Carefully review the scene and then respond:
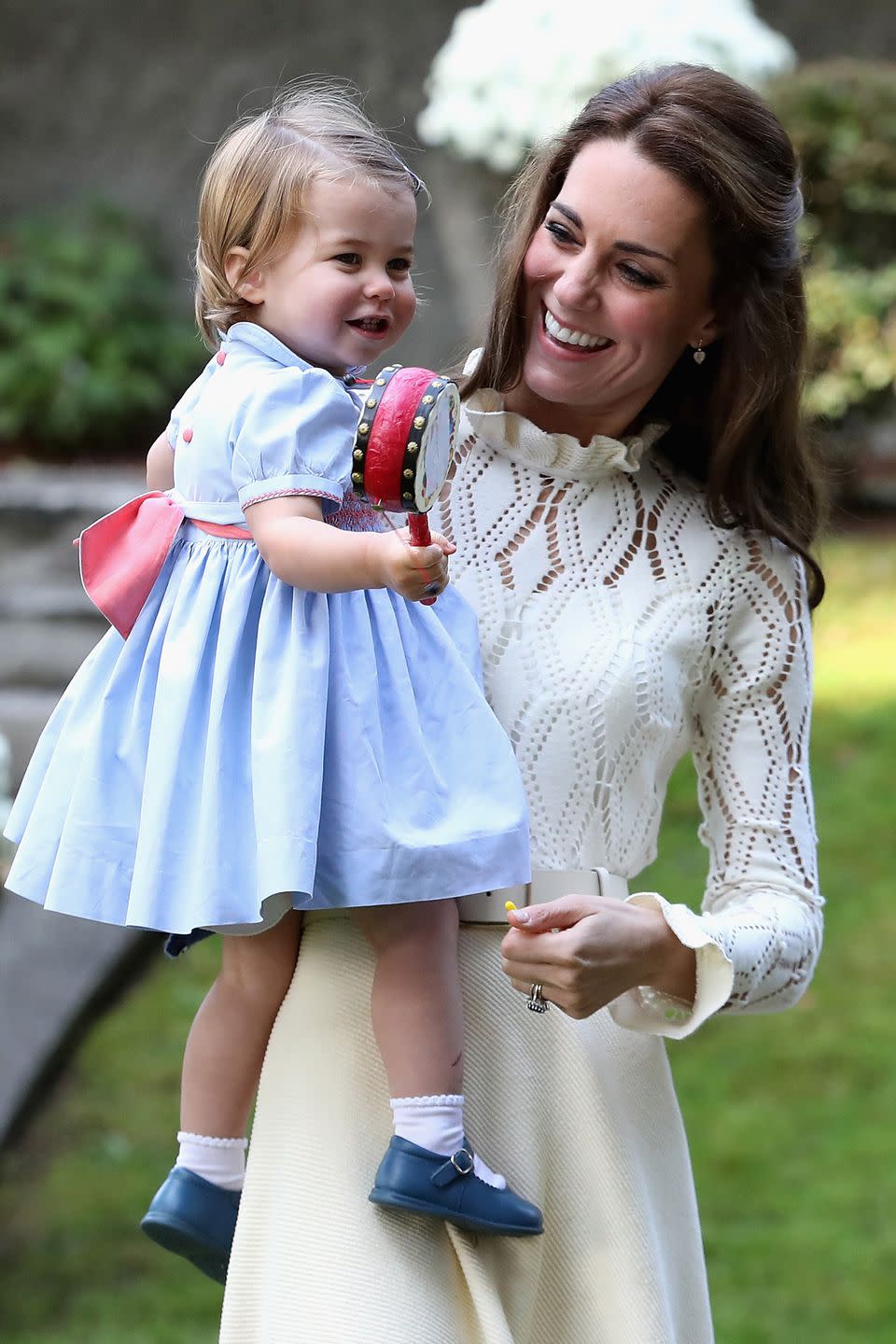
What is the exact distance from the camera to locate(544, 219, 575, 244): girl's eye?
2373 mm

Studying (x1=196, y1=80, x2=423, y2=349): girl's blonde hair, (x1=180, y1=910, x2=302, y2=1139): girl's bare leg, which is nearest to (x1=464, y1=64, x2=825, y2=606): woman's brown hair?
(x1=196, y1=80, x2=423, y2=349): girl's blonde hair

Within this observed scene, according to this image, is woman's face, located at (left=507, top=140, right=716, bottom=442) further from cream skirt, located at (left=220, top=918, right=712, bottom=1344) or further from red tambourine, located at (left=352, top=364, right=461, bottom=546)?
→ cream skirt, located at (left=220, top=918, right=712, bottom=1344)

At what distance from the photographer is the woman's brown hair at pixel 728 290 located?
7.73ft

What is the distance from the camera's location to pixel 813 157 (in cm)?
798

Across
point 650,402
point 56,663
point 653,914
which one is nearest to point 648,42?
point 56,663

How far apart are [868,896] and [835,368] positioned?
294 centimetres

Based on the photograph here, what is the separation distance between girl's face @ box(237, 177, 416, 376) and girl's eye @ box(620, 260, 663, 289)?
1.09ft

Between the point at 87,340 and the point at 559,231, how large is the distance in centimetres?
750

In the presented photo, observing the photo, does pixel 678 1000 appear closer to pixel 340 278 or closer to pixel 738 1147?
pixel 340 278

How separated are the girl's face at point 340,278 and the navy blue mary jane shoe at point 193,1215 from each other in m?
1.03

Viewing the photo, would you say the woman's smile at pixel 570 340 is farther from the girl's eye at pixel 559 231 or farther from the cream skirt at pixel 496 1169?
the cream skirt at pixel 496 1169

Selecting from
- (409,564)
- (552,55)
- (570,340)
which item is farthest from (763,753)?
(552,55)

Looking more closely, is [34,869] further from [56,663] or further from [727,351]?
[56,663]

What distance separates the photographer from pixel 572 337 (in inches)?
92.9
